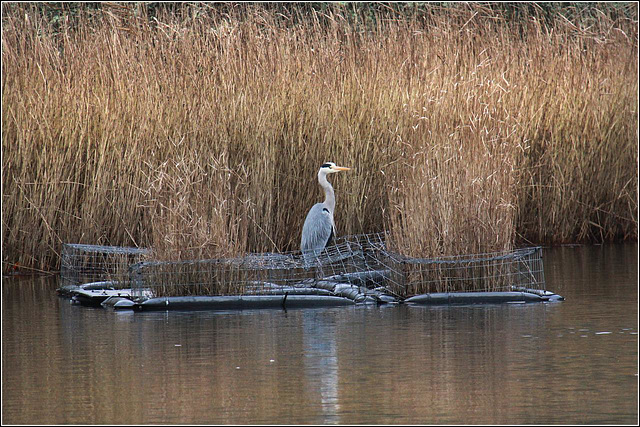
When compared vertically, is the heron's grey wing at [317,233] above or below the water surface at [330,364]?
above

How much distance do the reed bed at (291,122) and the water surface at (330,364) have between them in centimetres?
178

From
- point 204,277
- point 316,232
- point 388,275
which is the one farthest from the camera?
point 316,232

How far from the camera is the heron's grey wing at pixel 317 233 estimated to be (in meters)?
11.6

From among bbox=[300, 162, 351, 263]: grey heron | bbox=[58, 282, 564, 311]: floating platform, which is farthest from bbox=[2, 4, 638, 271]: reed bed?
bbox=[58, 282, 564, 311]: floating platform

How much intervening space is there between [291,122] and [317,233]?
2.66 metres

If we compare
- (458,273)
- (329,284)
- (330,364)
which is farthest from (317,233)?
(330,364)

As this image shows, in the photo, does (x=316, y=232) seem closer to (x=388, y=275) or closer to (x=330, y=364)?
(x=388, y=275)

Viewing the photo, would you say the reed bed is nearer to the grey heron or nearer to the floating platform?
the grey heron

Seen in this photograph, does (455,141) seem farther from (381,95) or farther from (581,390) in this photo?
(581,390)

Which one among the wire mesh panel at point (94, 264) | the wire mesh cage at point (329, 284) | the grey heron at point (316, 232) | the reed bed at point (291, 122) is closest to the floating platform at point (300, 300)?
the wire mesh cage at point (329, 284)

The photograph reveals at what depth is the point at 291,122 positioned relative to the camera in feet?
46.0

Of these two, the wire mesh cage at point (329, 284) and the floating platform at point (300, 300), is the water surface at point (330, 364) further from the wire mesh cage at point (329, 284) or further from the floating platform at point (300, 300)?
the wire mesh cage at point (329, 284)

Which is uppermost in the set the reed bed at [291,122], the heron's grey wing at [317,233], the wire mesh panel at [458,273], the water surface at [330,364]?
the reed bed at [291,122]

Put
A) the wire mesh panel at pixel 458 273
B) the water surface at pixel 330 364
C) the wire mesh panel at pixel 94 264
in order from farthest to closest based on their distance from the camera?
the wire mesh panel at pixel 94 264 < the wire mesh panel at pixel 458 273 < the water surface at pixel 330 364
